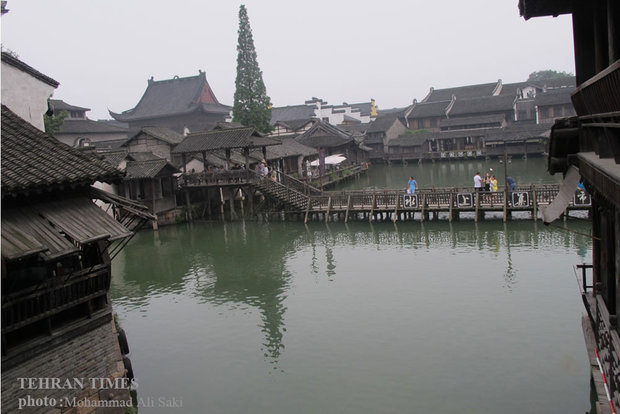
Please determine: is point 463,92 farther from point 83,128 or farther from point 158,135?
point 158,135

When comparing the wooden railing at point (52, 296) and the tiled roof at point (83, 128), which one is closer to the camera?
the wooden railing at point (52, 296)

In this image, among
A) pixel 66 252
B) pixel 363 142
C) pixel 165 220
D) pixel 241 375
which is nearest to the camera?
pixel 66 252

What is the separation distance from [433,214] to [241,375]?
1934 centimetres

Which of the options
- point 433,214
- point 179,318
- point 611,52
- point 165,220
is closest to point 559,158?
point 611,52

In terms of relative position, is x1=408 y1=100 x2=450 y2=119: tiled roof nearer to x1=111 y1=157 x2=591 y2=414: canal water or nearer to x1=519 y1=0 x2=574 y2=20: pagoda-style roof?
x1=111 y1=157 x2=591 y2=414: canal water

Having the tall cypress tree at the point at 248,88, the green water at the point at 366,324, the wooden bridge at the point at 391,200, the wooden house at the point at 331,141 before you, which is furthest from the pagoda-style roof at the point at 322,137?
the green water at the point at 366,324

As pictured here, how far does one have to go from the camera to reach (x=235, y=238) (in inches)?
1147

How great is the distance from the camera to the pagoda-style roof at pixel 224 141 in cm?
3359

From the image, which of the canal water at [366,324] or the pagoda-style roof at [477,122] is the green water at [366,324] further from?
the pagoda-style roof at [477,122]

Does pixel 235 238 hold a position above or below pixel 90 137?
below

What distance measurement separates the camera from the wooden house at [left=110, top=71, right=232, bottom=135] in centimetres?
6825

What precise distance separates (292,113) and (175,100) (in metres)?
19.6

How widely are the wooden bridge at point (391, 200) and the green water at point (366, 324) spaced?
5.62 ft

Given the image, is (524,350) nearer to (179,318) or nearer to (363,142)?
(179,318)
